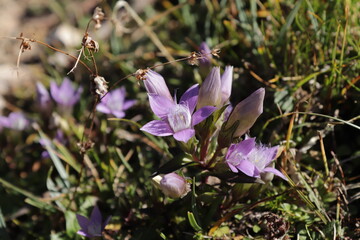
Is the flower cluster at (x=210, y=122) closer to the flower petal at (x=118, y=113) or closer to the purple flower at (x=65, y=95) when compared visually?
the flower petal at (x=118, y=113)

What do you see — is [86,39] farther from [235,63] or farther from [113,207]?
[235,63]

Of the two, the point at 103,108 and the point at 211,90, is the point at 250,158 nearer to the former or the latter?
the point at 211,90

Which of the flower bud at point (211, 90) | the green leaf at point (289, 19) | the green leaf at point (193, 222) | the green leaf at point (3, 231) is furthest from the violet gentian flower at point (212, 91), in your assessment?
the green leaf at point (3, 231)

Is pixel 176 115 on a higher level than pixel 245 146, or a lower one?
higher

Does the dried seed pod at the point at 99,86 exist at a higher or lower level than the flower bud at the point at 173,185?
higher

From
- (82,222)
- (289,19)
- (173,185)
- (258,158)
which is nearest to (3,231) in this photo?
(82,222)

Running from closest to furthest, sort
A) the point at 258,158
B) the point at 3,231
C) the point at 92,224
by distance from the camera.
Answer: the point at 258,158, the point at 92,224, the point at 3,231

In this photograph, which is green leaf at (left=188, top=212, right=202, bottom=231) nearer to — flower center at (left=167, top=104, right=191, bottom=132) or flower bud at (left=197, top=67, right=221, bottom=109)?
flower center at (left=167, top=104, right=191, bottom=132)
